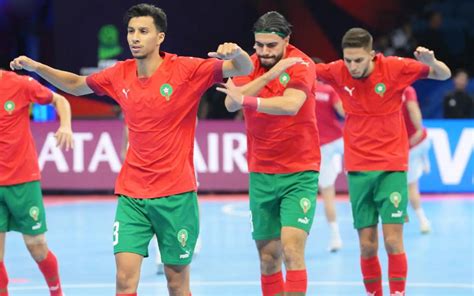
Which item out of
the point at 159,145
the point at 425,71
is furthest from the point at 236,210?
the point at 159,145

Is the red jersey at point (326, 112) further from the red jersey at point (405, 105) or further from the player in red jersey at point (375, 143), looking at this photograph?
the player in red jersey at point (375, 143)

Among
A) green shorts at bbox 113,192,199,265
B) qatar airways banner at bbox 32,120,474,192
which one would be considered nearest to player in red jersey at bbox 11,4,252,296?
green shorts at bbox 113,192,199,265

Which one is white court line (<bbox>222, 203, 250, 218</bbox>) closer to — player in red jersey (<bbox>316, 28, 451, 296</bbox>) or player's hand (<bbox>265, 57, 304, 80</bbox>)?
player in red jersey (<bbox>316, 28, 451, 296</bbox>)

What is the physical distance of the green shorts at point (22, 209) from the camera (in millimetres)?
9492

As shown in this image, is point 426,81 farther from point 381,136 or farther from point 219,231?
point 381,136

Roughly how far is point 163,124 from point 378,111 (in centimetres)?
267

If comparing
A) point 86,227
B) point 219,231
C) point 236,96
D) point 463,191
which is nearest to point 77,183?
point 86,227

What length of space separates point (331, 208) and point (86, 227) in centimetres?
411

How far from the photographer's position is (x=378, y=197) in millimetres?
9867

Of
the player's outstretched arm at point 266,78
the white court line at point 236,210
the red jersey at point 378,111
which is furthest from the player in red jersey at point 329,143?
the player's outstretched arm at point 266,78

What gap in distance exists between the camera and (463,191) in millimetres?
19750

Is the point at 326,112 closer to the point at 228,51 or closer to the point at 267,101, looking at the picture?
the point at 267,101

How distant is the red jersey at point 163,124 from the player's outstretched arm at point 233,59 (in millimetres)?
103

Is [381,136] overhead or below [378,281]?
overhead
